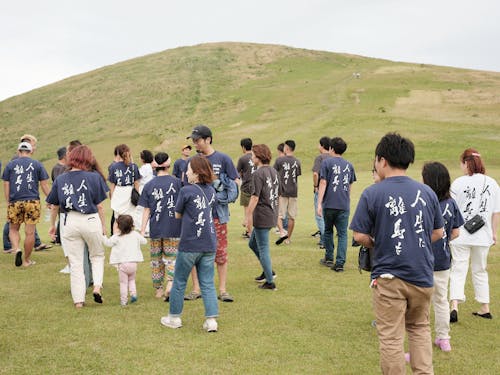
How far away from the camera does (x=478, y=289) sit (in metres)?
7.48

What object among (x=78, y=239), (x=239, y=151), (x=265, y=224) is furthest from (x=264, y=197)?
(x=239, y=151)

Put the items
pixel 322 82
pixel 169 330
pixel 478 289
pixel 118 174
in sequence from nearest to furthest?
pixel 169 330
pixel 478 289
pixel 118 174
pixel 322 82

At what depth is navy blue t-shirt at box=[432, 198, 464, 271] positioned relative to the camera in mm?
6082

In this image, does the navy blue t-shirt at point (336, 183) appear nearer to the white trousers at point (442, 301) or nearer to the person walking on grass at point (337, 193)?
the person walking on grass at point (337, 193)

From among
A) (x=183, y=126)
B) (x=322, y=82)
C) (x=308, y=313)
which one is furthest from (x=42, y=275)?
(x=322, y=82)

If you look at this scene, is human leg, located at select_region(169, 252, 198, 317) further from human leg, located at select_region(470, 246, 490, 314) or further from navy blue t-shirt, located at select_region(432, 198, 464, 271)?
human leg, located at select_region(470, 246, 490, 314)

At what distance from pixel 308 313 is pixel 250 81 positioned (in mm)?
60786

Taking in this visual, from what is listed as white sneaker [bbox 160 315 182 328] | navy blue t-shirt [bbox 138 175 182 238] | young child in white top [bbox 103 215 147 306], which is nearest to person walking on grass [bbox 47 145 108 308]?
young child in white top [bbox 103 215 147 306]

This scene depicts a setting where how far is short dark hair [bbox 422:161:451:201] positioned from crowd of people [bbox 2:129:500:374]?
12mm

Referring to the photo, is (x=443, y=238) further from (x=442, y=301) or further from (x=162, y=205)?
(x=162, y=205)

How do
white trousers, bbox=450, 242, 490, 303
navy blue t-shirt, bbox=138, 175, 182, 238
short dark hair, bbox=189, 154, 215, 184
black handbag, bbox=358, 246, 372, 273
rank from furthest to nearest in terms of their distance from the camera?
navy blue t-shirt, bbox=138, 175, 182, 238 → white trousers, bbox=450, 242, 490, 303 → short dark hair, bbox=189, 154, 215, 184 → black handbag, bbox=358, 246, 372, 273

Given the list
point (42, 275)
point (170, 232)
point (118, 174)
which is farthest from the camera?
point (118, 174)

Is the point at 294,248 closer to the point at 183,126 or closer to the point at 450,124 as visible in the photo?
the point at 450,124

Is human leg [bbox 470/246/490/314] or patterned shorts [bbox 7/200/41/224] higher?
patterned shorts [bbox 7/200/41/224]
